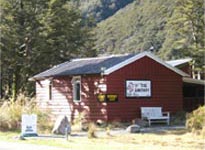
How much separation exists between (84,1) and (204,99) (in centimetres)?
9519

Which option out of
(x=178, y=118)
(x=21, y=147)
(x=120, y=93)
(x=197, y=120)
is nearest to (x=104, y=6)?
(x=178, y=118)

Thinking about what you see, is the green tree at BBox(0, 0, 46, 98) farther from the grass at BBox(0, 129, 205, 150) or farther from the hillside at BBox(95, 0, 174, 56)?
the hillside at BBox(95, 0, 174, 56)

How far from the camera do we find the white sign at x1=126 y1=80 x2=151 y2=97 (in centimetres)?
3077

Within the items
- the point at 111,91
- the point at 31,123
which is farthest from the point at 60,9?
the point at 31,123

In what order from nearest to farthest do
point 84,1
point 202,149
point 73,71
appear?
1. point 202,149
2. point 73,71
3. point 84,1

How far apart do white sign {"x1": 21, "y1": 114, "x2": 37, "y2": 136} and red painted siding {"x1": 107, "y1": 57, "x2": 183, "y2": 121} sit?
8.53m

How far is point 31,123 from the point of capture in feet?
71.8

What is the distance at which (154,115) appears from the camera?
30797 millimetres

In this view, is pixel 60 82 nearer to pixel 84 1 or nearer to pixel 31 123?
pixel 31 123

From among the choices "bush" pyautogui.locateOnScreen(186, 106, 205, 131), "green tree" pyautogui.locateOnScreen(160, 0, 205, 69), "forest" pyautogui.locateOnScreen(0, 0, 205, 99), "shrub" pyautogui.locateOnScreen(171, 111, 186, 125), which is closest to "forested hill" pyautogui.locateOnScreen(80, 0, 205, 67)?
"green tree" pyautogui.locateOnScreen(160, 0, 205, 69)

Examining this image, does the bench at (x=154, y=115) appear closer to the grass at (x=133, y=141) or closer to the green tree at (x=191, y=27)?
the grass at (x=133, y=141)

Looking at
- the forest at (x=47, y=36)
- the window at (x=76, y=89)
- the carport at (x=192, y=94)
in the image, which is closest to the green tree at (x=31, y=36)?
the forest at (x=47, y=36)

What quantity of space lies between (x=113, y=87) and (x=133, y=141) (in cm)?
969

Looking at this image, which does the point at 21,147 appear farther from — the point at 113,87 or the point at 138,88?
the point at 138,88
